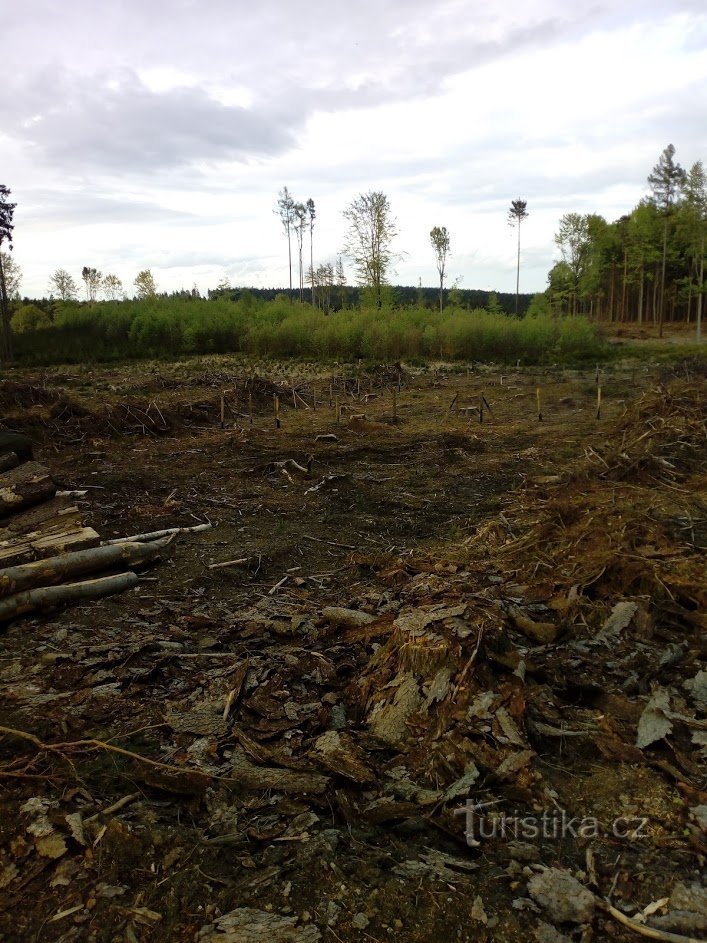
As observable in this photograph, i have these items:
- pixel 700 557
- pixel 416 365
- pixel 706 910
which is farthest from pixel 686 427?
pixel 416 365

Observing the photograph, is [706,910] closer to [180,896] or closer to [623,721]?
[623,721]

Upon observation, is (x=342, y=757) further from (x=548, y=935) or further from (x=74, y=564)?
(x=74, y=564)

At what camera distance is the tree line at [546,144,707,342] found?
104 ft

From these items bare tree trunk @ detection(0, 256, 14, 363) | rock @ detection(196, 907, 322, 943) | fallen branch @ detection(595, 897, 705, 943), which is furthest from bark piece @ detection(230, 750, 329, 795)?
bare tree trunk @ detection(0, 256, 14, 363)

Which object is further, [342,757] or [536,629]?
[536,629]

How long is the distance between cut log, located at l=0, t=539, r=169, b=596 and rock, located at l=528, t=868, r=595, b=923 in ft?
12.3

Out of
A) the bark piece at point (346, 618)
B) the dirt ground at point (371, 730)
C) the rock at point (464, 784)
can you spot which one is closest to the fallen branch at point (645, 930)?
the dirt ground at point (371, 730)

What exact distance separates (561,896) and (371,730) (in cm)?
113

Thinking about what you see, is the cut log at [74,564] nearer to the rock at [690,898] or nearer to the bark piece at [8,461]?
the bark piece at [8,461]

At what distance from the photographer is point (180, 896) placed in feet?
6.89

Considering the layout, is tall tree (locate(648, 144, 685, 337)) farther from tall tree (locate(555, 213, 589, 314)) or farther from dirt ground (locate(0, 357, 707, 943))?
dirt ground (locate(0, 357, 707, 943))

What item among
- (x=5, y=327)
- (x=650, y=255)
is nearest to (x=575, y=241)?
(x=650, y=255)

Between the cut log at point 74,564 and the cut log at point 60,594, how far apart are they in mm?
74

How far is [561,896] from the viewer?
2084 millimetres
